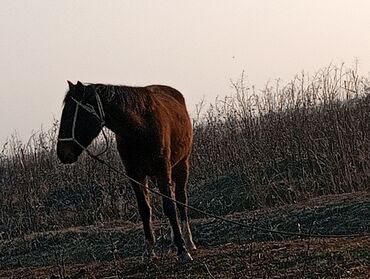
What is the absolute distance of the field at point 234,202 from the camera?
6812 millimetres

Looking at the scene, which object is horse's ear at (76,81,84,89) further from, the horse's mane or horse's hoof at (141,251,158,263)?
horse's hoof at (141,251,158,263)

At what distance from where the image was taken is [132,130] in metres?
7.09

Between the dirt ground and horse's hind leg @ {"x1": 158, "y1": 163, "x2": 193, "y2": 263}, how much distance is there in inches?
4.5

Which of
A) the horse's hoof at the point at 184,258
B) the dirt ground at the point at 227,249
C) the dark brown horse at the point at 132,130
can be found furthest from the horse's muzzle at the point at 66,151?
the horse's hoof at the point at 184,258

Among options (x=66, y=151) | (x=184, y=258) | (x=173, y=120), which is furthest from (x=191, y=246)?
(x=66, y=151)

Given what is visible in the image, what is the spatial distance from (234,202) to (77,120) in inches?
201

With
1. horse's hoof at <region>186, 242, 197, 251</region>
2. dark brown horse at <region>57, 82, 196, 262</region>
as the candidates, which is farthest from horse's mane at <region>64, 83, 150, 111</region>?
horse's hoof at <region>186, 242, 197, 251</region>

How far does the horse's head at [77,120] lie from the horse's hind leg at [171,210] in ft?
2.88

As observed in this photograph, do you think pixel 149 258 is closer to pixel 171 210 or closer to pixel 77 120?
pixel 171 210

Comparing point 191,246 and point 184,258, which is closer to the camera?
point 184,258

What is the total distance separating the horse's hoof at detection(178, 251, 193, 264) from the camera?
7.12 m

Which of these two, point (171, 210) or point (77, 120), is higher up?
point (77, 120)

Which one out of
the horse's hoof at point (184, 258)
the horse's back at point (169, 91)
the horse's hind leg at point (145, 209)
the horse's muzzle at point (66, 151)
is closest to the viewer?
the horse's muzzle at point (66, 151)

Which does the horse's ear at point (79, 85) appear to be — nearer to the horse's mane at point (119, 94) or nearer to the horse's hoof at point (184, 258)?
the horse's mane at point (119, 94)
